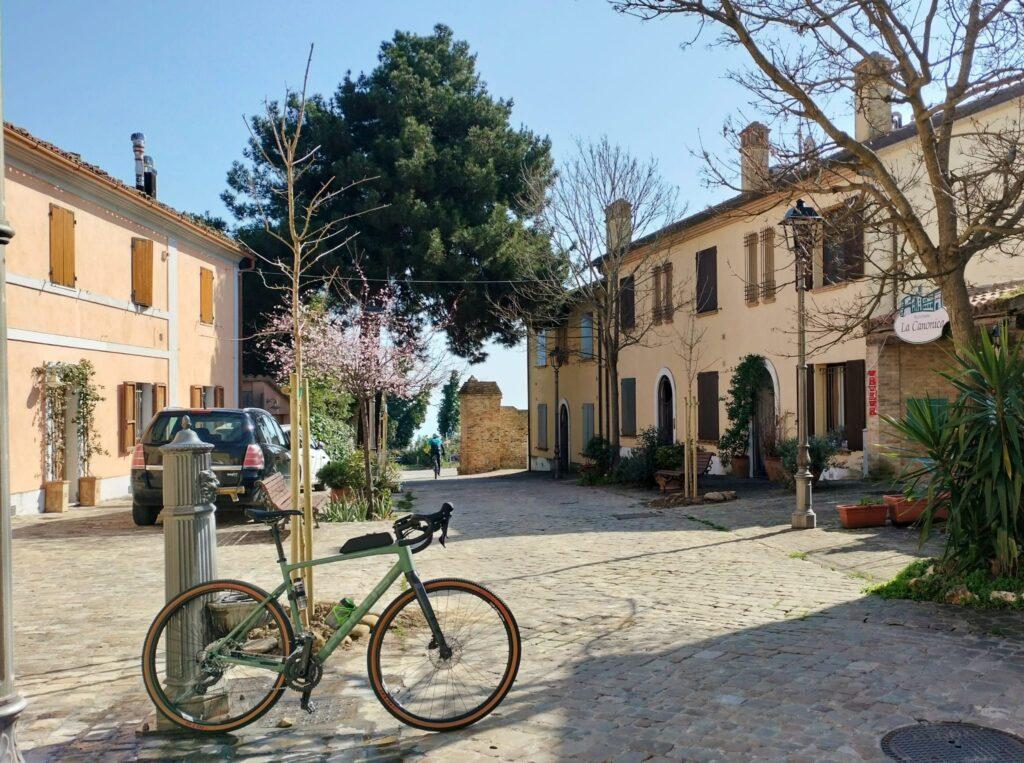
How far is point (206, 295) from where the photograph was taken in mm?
23297

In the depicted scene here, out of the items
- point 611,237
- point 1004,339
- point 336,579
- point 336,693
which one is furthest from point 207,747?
point 611,237

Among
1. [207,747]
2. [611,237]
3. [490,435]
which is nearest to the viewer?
[207,747]

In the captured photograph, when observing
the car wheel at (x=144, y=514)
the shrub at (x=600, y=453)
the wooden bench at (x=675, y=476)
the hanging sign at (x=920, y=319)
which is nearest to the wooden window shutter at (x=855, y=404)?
the hanging sign at (x=920, y=319)

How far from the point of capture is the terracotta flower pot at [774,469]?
1858cm

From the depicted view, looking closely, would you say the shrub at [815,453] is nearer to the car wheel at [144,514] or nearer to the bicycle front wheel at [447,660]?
the car wheel at [144,514]

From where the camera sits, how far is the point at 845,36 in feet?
25.3

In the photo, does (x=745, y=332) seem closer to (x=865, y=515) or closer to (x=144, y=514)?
(x=865, y=515)

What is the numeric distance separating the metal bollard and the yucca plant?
520cm

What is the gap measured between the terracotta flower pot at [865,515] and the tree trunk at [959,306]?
432 centimetres

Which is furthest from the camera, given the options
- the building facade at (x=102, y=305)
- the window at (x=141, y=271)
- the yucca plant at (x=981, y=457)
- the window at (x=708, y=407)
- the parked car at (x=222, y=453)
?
the window at (x=708, y=407)

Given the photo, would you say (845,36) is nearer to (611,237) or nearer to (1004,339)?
(1004,339)

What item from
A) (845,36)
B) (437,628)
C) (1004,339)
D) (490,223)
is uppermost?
(490,223)

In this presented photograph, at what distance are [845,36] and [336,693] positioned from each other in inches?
256

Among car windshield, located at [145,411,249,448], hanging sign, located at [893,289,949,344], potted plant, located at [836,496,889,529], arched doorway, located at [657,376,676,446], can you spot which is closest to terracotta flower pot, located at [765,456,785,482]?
hanging sign, located at [893,289,949,344]
